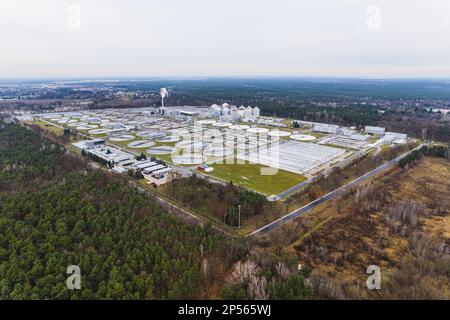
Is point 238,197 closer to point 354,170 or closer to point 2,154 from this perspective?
Result: point 354,170

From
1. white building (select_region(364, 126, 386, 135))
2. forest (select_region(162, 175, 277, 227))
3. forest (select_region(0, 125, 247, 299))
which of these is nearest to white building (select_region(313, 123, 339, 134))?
white building (select_region(364, 126, 386, 135))

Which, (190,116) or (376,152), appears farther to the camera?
(190,116)

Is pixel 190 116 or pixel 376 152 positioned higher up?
pixel 190 116

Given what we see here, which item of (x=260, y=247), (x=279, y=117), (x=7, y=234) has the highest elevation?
(x=279, y=117)

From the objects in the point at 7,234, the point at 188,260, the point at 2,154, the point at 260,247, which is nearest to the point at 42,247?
the point at 7,234

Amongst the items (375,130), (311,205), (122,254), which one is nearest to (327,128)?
(375,130)

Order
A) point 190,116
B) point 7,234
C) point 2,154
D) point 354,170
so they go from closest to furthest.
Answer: point 7,234 → point 354,170 → point 2,154 → point 190,116

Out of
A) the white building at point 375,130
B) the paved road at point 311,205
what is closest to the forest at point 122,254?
the paved road at point 311,205

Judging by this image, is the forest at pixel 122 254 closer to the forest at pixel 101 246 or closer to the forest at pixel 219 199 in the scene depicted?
the forest at pixel 101 246
